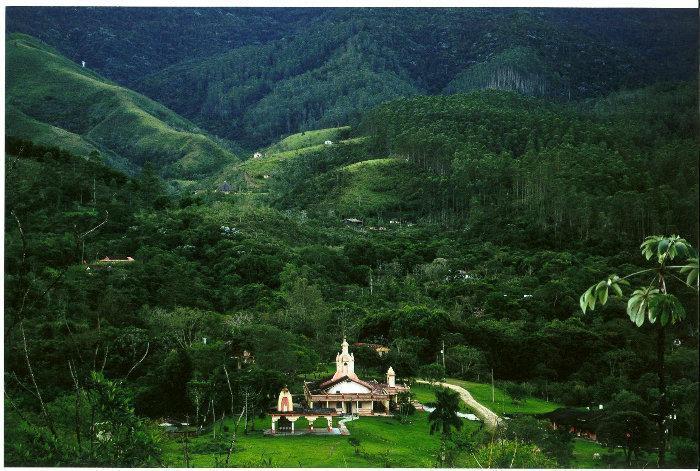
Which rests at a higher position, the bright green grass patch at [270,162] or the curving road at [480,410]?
the bright green grass patch at [270,162]

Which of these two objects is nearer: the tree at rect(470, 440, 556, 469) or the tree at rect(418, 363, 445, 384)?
the tree at rect(470, 440, 556, 469)

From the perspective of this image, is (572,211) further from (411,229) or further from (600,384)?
(600,384)

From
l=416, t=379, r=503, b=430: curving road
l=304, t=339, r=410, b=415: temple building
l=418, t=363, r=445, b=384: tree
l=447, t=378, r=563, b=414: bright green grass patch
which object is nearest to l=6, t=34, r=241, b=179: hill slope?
l=418, t=363, r=445, b=384: tree

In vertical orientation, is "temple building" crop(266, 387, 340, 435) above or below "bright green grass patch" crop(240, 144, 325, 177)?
below

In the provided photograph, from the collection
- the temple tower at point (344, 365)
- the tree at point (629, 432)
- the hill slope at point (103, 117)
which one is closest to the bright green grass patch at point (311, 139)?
the hill slope at point (103, 117)

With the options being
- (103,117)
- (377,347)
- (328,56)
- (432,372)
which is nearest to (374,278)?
(377,347)

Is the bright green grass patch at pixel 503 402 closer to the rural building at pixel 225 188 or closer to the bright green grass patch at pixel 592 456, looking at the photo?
the bright green grass patch at pixel 592 456

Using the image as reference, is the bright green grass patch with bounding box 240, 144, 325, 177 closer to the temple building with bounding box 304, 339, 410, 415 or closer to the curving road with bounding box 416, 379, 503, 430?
the curving road with bounding box 416, 379, 503, 430
